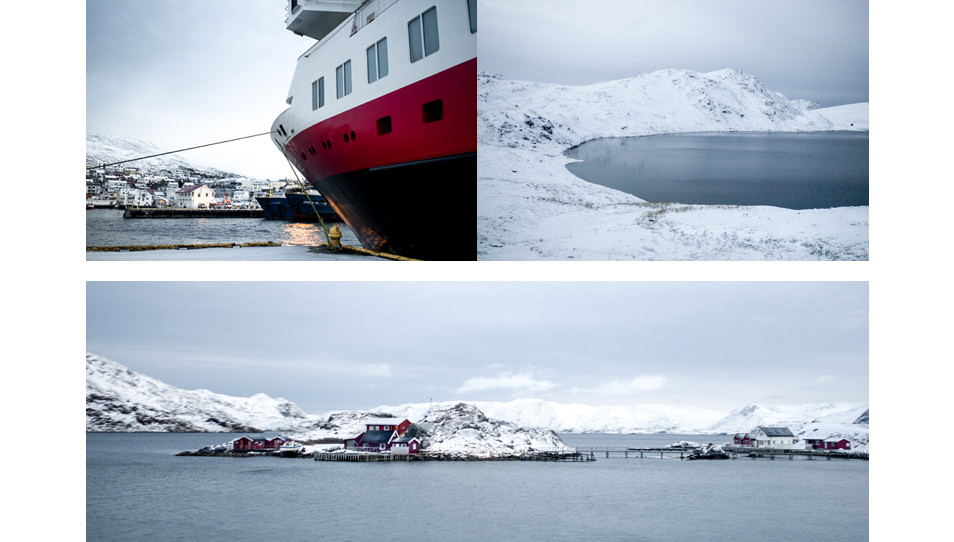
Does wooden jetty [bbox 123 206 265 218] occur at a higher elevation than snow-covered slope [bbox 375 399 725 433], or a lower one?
higher

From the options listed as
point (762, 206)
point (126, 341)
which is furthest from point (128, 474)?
point (762, 206)

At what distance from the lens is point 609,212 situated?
13.4ft

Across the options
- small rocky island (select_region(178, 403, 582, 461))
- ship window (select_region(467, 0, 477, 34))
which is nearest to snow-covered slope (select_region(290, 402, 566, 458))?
small rocky island (select_region(178, 403, 582, 461))

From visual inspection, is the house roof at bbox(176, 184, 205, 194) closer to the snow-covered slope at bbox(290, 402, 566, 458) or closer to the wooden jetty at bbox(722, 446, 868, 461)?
the snow-covered slope at bbox(290, 402, 566, 458)

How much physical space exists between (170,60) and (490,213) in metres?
2.24

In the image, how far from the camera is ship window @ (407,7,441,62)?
4.00 m

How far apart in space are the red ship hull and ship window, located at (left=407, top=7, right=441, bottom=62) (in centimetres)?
16

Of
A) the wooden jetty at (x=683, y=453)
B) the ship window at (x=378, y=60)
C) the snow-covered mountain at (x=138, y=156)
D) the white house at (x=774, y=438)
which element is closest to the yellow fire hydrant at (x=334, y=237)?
the snow-covered mountain at (x=138, y=156)

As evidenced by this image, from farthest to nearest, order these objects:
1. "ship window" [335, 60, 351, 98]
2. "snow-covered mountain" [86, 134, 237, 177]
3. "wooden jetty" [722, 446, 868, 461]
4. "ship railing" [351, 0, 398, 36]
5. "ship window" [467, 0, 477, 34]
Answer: "ship window" [335, 60, 351, 98] → "ship railing" [351, 0, 398, 36] → "wooden jetty" [722, 446, 868, 461] → "snow-covered mountain" [86, 134, 237, 177] → "ship window" [467, 0, 477, 34]

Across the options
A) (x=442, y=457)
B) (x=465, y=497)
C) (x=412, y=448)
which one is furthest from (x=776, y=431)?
(x=412, y=448)

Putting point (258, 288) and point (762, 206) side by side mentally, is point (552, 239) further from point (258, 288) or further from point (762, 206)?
point (258, 288)

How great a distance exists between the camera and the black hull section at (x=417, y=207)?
4.06m

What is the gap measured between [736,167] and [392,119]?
211 centimetres
